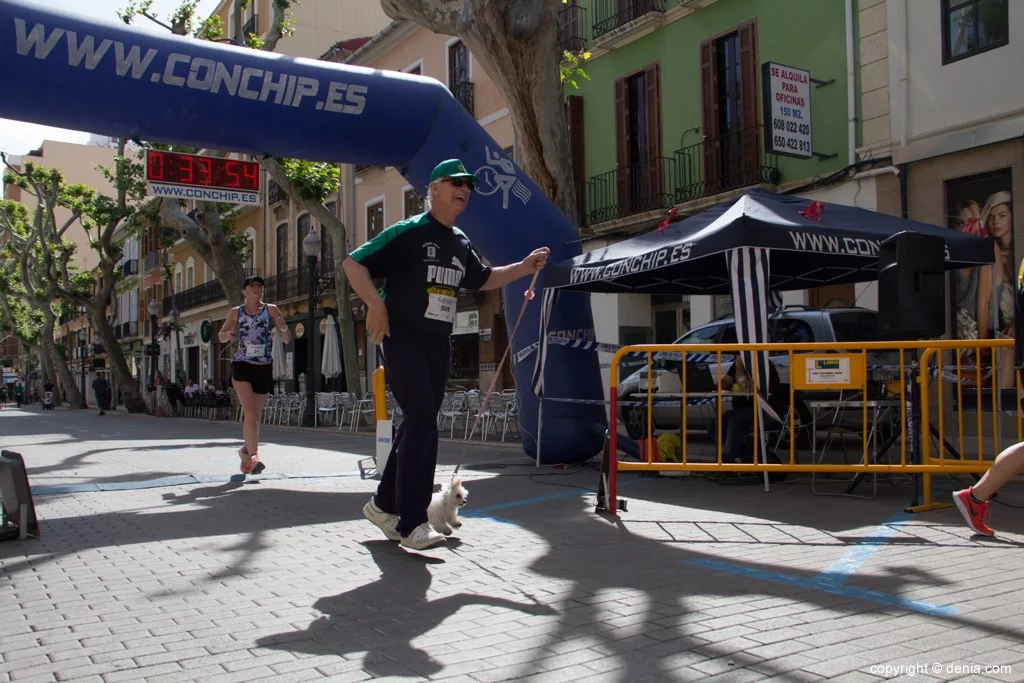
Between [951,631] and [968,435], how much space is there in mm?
4965

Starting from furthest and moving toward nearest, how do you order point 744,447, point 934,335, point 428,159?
point 428,159
point 744,447
point 934,335

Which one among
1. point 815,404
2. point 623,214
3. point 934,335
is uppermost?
point 623,214

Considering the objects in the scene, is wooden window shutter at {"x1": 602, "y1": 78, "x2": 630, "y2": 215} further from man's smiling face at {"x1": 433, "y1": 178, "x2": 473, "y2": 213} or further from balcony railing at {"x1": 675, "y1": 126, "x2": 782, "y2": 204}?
man's smiling face at {"x1": 433, "y1": 178, "x2": 473, "y2": 213}

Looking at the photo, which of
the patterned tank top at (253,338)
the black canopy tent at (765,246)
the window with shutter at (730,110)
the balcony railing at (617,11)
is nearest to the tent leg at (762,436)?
the black canopy tent at (765,246)

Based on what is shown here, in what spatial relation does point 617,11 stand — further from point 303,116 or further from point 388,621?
point 388,621

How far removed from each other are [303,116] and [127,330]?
2254 inches

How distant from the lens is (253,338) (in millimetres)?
8375

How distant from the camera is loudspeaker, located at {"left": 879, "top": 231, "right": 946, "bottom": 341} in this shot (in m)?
5.82

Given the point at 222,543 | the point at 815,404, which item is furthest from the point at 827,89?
the point at 222,543

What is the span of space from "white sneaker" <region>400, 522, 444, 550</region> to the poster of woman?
10401 millimetres

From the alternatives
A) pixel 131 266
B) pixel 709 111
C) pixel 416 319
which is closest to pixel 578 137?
pixel 709 111

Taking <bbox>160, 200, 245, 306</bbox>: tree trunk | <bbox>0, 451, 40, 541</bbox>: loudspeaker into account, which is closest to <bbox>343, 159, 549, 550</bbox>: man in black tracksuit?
<bbox>0, 451, 40, 541</bbox>: loudspeaker

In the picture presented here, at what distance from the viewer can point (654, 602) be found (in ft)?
12.6

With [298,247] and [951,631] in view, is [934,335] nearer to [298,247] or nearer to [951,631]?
[951,631]
